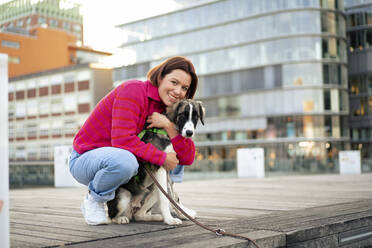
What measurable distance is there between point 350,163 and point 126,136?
23.2 m

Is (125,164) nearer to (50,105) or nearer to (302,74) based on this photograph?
(302,74)

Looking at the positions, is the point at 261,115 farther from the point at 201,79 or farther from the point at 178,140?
the point at 178,140

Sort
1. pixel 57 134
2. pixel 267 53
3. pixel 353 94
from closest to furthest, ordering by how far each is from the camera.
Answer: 1. pixel 267 53
2. pixel 353 94
3. pixel 57 134

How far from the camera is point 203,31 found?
4756 centimetres

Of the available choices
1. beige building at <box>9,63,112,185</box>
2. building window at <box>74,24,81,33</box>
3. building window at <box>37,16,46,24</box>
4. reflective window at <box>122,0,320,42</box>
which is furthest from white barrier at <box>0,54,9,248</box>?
building window at <box>74,24,81,33</box>

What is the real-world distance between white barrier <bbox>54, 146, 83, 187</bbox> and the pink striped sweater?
1042cm

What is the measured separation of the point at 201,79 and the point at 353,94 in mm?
16089

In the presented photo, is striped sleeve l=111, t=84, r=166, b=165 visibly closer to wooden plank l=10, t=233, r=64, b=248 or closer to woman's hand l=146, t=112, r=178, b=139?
woman's hand l=146, t=112, r=178, b=139

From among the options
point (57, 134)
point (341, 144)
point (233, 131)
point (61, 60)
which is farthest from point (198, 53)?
point (61, 60)

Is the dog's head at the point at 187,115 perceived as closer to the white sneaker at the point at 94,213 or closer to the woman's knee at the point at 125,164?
the woman's knee at the point at 125,164

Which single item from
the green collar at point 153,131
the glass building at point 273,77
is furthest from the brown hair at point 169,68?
the glass building at point 273,77

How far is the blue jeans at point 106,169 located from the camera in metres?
3.82

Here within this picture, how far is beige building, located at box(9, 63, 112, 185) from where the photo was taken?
195 feet

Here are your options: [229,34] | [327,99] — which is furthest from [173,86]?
[229,34]
